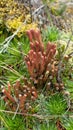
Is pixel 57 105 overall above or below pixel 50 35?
below

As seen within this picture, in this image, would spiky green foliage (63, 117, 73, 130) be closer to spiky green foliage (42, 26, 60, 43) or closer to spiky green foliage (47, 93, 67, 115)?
spiky green foliage (47, 93, 67, 115)

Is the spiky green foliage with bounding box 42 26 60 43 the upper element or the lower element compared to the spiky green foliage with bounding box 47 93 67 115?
upper

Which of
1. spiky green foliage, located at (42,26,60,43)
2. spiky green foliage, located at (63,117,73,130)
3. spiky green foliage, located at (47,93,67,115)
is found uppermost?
spiky green foliage, located at (42,26,60,43)

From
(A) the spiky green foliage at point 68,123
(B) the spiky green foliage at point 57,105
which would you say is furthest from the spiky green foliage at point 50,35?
(A) the spiky green foliage at point 68,123

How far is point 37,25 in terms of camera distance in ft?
10.6

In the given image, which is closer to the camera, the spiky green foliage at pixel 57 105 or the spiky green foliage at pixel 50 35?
the spiky green foliage at pixel 57 105

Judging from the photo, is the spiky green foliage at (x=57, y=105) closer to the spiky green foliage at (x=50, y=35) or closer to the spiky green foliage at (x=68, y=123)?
the spiky green foliage at (x=68, y=123)

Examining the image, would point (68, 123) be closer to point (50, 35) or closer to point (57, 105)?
point (57, 105)

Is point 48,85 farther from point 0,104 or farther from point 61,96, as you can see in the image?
point 0,104

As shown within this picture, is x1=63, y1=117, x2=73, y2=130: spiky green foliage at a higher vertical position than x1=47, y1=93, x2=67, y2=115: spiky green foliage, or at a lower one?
lower

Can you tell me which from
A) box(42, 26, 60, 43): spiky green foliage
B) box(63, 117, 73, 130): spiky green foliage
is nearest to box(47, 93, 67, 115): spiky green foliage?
box(63, 117, 73, 130): spiky green foliage

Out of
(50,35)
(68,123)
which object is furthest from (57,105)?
(50,35)

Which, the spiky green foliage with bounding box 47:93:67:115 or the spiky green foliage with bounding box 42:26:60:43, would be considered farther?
the spiky green foliage with bounding box 42:26:60:43

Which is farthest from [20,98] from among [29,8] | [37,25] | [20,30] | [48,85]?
[29,8]
